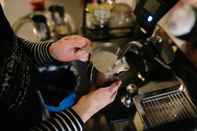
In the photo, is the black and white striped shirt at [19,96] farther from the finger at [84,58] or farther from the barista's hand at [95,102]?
the finger at [84,58]

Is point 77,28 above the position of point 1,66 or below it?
below

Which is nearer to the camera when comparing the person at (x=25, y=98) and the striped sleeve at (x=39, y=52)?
the person at (x=25, y=98)

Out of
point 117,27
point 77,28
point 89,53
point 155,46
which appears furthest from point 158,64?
point 77,28

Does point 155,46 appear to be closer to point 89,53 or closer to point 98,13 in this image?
point 89,53

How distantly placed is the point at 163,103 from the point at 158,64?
0.13m

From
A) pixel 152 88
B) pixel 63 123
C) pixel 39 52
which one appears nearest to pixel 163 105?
pixel 152 88

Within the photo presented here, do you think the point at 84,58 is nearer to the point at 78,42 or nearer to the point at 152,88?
the point at 78,42

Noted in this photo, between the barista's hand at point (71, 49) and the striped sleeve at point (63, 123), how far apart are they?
23 centimetres

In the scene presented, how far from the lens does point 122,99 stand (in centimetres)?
74

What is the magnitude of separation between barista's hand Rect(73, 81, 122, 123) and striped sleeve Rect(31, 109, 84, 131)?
0.06ft

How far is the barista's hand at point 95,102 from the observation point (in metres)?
0.69

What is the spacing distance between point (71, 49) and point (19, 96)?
0.23 meters

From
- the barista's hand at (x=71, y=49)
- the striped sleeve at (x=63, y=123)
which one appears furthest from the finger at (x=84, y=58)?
the striped sleeve at (x=63, y=123)

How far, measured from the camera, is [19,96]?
2.25 ft
